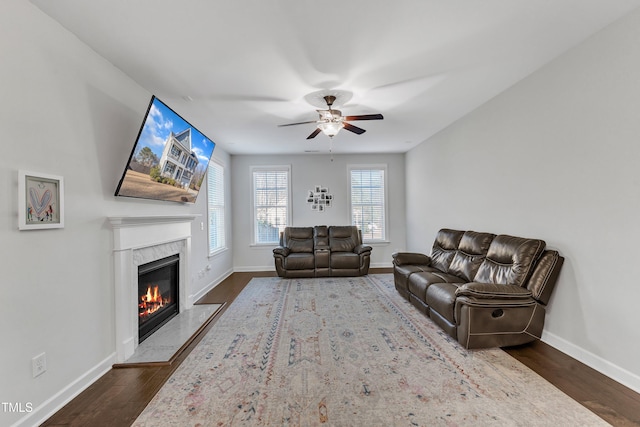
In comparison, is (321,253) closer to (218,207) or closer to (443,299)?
(218,207)

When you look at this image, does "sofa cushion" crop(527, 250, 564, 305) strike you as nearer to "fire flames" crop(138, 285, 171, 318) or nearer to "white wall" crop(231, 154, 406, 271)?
"fire flames" crop(138, 285, 171, 318)

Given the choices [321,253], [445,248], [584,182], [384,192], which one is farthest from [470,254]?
[384,192]

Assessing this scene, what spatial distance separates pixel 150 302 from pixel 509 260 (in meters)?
3.87

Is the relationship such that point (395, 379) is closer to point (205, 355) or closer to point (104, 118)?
point (205, 355)

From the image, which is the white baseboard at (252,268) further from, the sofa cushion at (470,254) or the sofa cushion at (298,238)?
the sofa cushion at (470,254)

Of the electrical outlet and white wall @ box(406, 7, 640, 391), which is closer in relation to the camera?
the electrical outlet

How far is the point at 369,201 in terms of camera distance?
6.96m

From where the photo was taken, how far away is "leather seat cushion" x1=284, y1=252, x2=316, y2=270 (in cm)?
577

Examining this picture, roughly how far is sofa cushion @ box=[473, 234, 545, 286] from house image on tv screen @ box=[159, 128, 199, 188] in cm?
364

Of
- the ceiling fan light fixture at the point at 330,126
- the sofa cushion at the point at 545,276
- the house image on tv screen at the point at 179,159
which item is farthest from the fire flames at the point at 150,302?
the sofa cushion at the point at 545,276

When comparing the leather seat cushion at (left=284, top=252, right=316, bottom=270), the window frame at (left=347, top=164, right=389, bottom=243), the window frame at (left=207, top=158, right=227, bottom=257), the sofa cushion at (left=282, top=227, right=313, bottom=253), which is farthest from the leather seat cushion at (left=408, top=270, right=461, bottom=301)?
the window frame at (left=207, top=158, right=227, bottom=257)

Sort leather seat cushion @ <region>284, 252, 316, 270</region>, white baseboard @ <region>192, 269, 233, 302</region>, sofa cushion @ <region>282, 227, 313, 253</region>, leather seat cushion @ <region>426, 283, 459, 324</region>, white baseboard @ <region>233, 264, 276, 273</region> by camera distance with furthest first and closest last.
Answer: white baseboard @ <region>233, 264, 276, 273</region> < sofa cushion @ <region>282, 227, 313, 253</region> < leather seat cushion @ <region>284, 252, 316, 270</region> < white baseboard @ <region>192, 269, 233, 302</region> < leather seat cushion @ <region>426, 283, 459, 324</region>

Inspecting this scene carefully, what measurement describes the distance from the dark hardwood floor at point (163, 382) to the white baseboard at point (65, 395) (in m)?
0.04

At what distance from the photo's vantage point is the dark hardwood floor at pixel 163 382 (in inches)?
74.2
